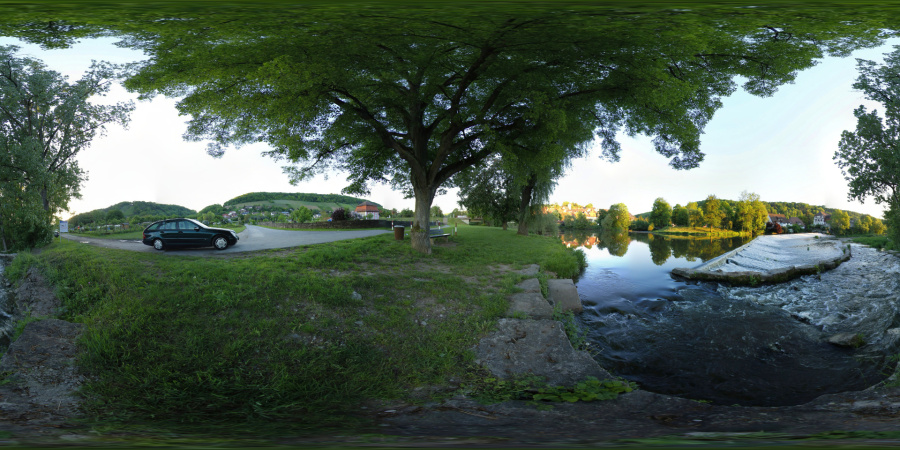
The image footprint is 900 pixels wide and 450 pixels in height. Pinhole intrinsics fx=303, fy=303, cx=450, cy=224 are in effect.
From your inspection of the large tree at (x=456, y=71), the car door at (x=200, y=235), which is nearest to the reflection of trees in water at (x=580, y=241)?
the large tree at (x=456, y=71)

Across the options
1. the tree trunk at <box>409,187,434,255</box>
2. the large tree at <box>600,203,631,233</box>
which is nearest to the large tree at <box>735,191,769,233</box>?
the tree trunk at <box>409,187,434,255</box>

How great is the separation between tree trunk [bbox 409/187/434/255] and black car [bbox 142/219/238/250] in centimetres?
535

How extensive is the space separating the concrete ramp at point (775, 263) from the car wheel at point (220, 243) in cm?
1299

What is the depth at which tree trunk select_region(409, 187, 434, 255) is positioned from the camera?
899 centimetres

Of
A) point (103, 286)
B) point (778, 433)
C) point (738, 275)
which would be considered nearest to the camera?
point (778, 433)

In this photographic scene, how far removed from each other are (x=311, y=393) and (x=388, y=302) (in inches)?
75.1

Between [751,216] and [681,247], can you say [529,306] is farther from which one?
[681,247]

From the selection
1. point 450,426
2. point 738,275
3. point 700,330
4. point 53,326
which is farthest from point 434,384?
point 738,275

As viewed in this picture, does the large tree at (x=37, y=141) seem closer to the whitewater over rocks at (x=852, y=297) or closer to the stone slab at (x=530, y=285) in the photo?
the stone slab at (x=530, y=285)

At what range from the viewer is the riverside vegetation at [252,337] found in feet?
6.49

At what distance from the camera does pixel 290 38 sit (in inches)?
145

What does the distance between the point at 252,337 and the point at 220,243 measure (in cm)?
211

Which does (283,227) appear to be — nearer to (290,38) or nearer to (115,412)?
(290,38)

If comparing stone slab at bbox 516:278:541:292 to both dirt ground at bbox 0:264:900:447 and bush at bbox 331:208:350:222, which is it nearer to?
dirt ground at bbox 0:264:900:447
